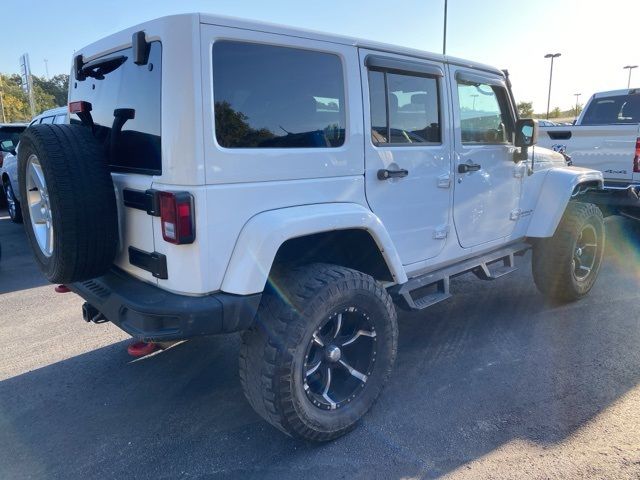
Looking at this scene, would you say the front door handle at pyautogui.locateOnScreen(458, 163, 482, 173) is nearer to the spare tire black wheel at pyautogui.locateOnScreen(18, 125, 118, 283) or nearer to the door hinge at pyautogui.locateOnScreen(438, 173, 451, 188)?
the door hinge at pyautogui.locateOnScreen(438, 173, 451, 188)

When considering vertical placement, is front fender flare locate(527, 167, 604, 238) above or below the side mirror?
below

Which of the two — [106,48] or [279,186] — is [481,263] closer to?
[279,186]

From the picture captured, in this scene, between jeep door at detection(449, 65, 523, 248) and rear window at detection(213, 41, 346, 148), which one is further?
jeep door at detection(449, 65, 523, 248)

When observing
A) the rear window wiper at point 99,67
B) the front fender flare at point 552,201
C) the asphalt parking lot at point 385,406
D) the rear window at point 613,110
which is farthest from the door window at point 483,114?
the rear window at point 613,110

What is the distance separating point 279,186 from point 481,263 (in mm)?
2105

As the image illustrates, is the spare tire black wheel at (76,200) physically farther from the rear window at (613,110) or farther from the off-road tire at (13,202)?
the rear window at (613,110)

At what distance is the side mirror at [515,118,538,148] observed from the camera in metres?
3.86

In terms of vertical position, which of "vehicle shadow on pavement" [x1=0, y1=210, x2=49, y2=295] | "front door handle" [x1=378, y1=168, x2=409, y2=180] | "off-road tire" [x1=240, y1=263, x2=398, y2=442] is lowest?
"vehicle shadow on pavement" [x1=0, y1=210, x2=49, y2=295]

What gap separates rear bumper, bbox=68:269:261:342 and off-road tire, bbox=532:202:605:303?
312 cm

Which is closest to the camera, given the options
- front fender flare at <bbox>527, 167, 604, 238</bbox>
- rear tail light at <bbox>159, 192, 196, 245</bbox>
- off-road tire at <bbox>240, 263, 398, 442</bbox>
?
rear tail light at <bbox>159, 192, 196, 245</bbox>

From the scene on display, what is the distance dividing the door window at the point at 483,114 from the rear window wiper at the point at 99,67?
227cm

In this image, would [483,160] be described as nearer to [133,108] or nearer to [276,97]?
[276,97]

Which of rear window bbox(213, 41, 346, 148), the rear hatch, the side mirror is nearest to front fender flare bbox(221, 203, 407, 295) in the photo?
rear window bbox(213, 41, 346, 148)

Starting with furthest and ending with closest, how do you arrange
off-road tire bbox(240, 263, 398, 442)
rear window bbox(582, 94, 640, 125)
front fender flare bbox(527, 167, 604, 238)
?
rear window bbox(582, 94, 640, 125), front fender flare bbox(527, 167, 604, 238), off-road tire bbox(240, 263, 398, 442)
